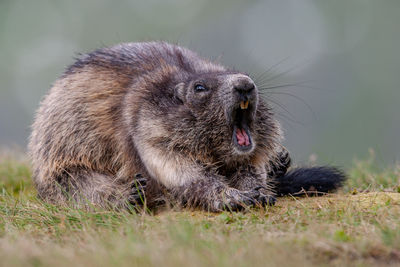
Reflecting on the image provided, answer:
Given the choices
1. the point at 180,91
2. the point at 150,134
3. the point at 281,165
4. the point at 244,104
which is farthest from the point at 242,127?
the point at 281,165

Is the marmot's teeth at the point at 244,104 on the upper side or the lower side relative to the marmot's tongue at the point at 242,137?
upper

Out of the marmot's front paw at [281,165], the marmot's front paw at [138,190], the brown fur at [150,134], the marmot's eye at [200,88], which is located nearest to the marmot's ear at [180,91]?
the brown fur at [150,134]

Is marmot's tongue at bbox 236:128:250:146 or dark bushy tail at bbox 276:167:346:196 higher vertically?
marmot's tongue at bbox 236:128:250:146

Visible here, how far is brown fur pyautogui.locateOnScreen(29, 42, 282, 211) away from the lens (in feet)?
18.8

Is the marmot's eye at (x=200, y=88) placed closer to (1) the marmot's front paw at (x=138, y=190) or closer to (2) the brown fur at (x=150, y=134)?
(2) the brown fur at (x=150, y=134)

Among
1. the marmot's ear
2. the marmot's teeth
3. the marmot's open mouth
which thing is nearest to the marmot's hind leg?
the marmot's ear

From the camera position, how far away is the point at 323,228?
4.38 metres

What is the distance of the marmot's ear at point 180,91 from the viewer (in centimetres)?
598

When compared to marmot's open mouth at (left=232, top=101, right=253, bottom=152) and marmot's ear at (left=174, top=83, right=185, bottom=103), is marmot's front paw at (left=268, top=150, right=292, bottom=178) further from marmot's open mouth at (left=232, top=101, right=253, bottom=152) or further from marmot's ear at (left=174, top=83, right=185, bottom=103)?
marmot's ear at (left=174, top=83, right=185, bottom=103)

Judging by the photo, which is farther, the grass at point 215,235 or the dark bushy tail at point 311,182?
the dark bushy tail at point 311,182

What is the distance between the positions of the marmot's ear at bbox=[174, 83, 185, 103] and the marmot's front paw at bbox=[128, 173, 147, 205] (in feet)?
3.06

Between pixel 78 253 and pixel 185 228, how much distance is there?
81cm

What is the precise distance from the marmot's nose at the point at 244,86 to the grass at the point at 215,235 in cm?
119

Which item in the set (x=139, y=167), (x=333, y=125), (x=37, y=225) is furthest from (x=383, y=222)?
(x=333, y=125)
